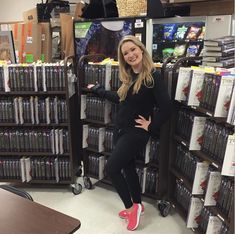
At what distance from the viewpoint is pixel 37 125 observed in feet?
9.87

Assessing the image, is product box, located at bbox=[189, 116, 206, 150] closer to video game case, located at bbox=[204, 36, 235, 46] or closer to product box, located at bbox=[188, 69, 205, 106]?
product box, located at bbox=[188, 69, 205, 106]

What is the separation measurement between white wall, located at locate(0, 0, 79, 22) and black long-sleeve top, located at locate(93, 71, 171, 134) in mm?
4293

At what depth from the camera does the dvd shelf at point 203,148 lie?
1.81m

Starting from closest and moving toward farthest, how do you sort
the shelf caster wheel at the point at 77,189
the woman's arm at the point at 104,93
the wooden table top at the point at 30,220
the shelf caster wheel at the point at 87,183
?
the wooden table top at the point at 30,220 < the woman's arm at the point at 104,93 < the shelf caster wheel at the point at 77,189 < the shelf caster wheel at the point at 87,183

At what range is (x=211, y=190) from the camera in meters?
2.02

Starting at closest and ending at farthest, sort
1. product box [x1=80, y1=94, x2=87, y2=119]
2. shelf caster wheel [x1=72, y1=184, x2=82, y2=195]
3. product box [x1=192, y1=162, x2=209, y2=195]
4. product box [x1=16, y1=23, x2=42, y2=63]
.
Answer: product box [x1=192, y1=162, x2=209, y2=195] → product box [x1=80, y1=94, x2=87, y2=119] → shelf caster wheel [x1=72, y1=184, x2=82, y2=195] → product box [x1=16, y1=23, x2=42, y2=63]

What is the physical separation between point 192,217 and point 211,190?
1.24 feet

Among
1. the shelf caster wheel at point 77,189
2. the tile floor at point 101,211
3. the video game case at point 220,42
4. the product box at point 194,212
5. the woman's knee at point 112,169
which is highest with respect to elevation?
the video game case at point 220,42

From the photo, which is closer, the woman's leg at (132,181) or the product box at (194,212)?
the product box at (194,212)

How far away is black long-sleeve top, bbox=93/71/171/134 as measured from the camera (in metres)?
2.24

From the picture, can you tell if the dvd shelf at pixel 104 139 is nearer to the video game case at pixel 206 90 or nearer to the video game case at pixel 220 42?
the video game case at pixel 206 90

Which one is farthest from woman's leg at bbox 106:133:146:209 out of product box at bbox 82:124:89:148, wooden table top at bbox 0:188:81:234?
wooden table top at bbox 0:188:81:234

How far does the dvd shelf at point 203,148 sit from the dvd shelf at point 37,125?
109 centimetres

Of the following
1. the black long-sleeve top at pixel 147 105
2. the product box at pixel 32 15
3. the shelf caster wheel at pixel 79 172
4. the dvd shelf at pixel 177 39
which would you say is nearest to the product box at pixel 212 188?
the black long-sleeve top at pixel 147 105
